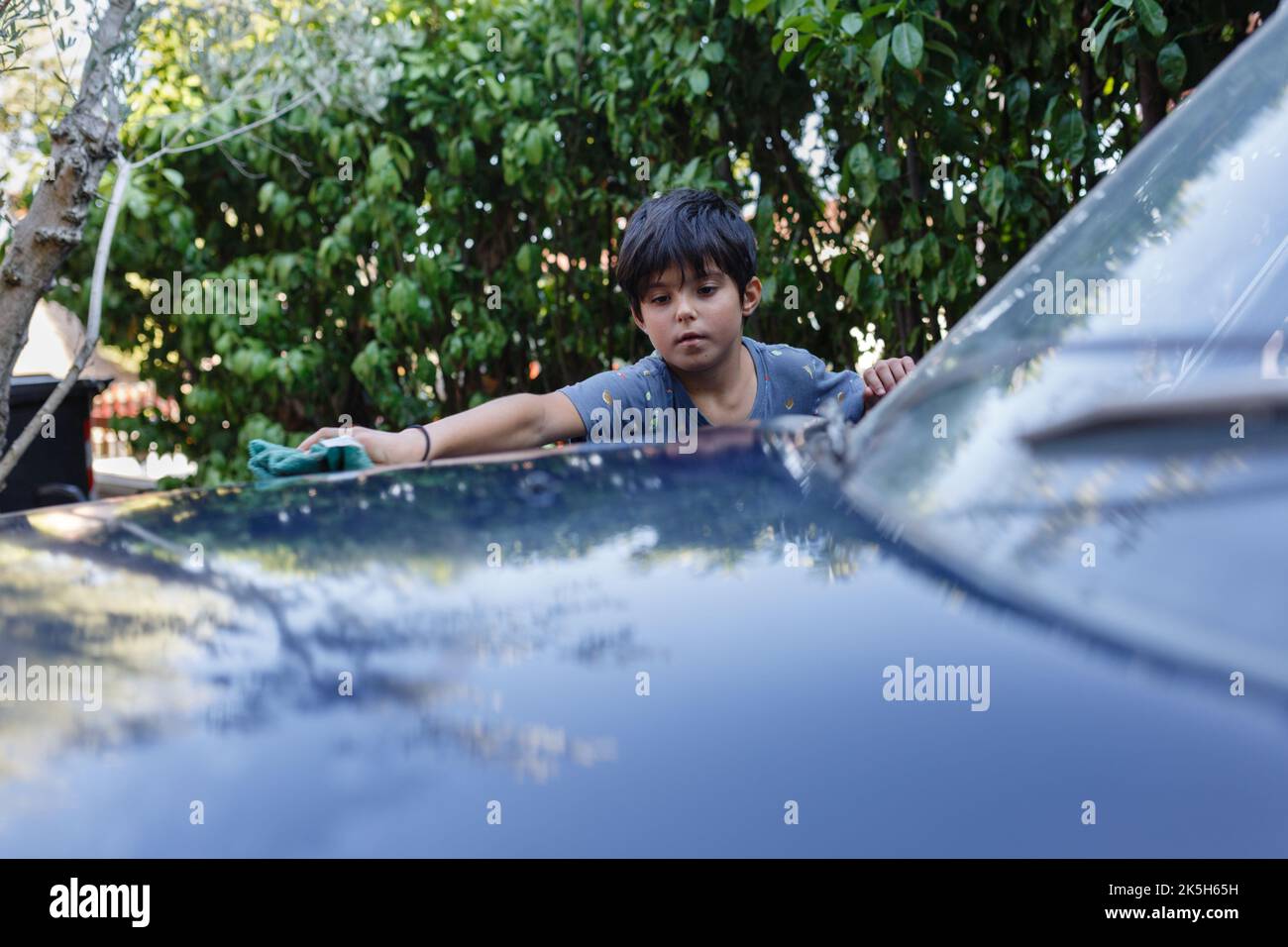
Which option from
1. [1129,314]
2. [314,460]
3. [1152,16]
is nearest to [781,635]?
[1129,314]

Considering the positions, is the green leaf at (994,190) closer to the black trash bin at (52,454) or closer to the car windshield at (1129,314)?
the car windshield at (1129,314)

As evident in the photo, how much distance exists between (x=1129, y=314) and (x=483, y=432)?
113cm

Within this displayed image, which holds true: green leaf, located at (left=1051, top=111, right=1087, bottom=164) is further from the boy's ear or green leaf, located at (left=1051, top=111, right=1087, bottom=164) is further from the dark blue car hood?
the dark blue car hood

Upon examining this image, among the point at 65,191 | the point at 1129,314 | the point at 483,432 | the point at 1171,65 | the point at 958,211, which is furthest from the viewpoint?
the point at 958,211

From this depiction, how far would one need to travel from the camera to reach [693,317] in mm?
2691

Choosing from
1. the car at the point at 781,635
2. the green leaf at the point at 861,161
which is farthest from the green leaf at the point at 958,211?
the car at the point at 781,635

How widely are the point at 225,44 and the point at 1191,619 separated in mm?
5180

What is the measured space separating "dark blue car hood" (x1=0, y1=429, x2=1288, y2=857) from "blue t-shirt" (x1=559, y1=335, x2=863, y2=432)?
1458mm

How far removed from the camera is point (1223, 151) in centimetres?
138

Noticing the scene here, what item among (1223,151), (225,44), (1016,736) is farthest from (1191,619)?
(225,44)

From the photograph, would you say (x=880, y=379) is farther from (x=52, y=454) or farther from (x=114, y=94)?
(x=52, y=454)

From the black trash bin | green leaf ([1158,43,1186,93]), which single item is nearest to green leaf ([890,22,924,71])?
green leaf ([1158,43,1186,93])
